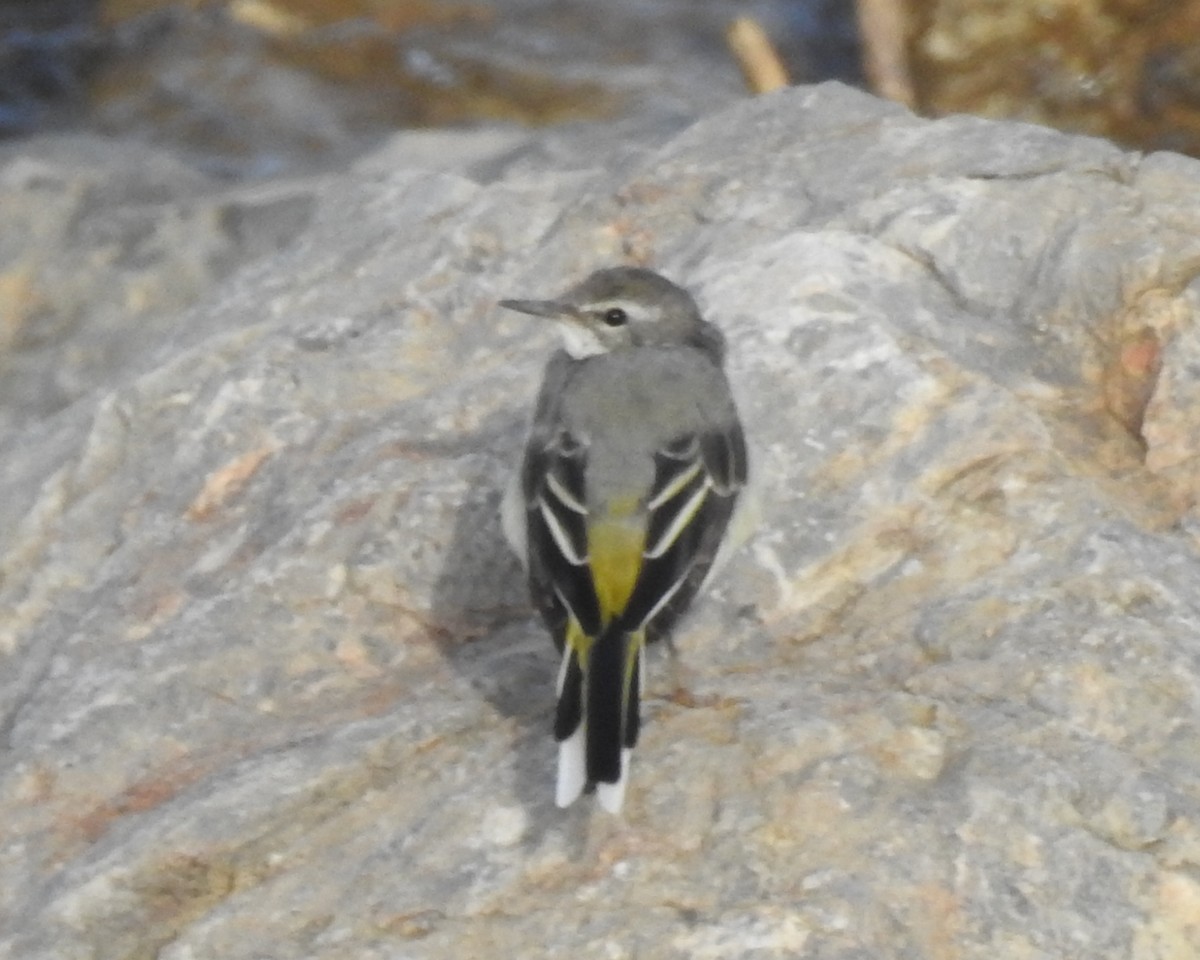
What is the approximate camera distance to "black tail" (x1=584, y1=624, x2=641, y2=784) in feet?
18.4

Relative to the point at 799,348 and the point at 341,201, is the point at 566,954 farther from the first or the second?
the point at 341,201

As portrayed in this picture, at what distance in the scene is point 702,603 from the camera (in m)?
6.68

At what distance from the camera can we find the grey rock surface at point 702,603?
5.60 metres

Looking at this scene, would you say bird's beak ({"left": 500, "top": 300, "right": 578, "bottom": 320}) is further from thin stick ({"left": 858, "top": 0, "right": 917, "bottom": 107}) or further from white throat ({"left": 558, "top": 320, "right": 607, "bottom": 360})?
thin stick ({"left": 858, "top": 0, "right": 917, "bottom": 107})

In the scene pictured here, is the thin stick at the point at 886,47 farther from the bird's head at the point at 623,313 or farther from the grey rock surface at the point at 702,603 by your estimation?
the bird's head at the point at 623,313

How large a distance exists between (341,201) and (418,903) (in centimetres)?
506

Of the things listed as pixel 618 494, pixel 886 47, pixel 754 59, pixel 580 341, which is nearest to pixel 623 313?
pixel 580 341

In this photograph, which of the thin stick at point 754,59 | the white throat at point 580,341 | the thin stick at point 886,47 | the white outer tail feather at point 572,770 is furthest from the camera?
the thin stick at point 886,47

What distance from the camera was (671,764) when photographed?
595 centimetres

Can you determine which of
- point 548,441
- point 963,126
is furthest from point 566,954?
point 963,126

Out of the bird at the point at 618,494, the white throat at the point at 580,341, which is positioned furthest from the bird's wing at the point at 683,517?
the white throat at the point at 580,341

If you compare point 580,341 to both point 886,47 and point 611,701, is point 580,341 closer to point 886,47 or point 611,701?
point 611,701

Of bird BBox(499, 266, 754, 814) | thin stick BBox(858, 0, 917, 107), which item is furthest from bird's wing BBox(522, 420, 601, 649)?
thin stick BBox(858, 0, 917, 107)

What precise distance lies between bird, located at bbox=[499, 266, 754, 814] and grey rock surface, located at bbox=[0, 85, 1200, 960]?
0.88 feet
